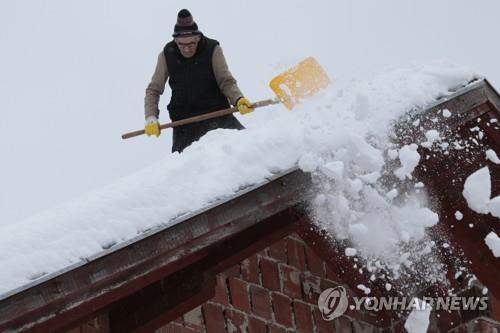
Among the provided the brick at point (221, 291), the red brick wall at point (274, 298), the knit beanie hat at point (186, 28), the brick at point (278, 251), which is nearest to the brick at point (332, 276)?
the red brick wall at point (274, 298)

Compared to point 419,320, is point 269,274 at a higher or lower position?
higher

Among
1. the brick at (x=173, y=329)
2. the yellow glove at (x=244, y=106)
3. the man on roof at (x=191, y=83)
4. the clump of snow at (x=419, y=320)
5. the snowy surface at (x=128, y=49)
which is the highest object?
the snowy surface at (x=128, y=49)

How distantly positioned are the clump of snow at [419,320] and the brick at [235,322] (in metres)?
0.70

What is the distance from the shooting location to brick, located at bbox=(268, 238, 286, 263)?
580cm

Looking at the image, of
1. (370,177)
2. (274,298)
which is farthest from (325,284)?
(370,177)

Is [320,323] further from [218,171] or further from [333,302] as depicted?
A: [218,171]

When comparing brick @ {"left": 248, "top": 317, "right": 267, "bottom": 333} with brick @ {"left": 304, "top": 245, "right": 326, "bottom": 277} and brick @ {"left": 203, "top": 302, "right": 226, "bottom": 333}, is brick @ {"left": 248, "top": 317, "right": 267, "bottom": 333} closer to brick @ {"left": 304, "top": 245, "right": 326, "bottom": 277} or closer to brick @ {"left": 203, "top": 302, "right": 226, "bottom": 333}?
brick @ {"left": 203, "top": 302, "right": 226, "bottom": 333}

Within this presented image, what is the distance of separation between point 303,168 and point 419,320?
89 cm

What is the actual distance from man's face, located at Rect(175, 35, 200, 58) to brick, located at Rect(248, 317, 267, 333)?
9.96ft

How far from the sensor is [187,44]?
8.30 m

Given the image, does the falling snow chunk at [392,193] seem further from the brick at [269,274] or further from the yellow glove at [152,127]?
the yellow glove at [152,127]

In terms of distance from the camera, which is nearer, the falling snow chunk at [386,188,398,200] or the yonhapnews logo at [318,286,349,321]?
the falling snow chunk at [386,188,398,200]

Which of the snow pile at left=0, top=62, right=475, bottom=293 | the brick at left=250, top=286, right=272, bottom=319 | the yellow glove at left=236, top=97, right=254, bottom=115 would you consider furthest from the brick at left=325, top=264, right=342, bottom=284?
the yellow glove at left=236, top=97, right=254, bottom=115

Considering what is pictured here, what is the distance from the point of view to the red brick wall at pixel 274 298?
5.48 m
